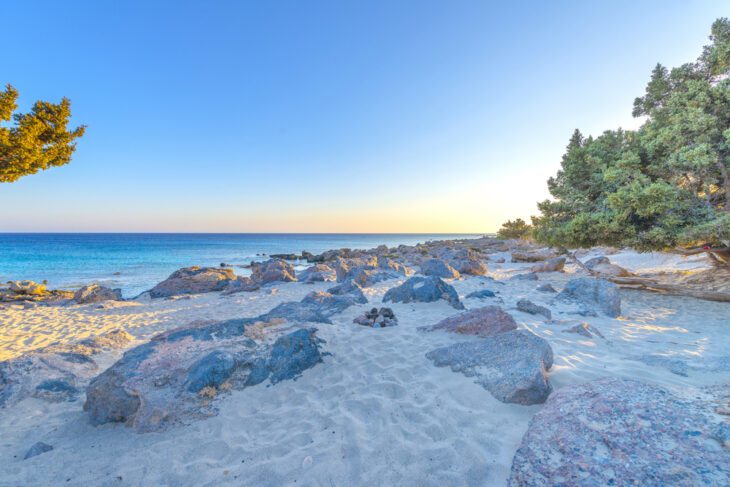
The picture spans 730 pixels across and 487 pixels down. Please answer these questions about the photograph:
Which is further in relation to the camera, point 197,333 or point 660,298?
point 660,298

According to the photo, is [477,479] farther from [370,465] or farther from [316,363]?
[316,363]

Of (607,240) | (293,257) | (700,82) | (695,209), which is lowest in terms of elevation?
(293,257)

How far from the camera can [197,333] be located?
6102 mm

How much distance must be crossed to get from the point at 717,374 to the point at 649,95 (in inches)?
489

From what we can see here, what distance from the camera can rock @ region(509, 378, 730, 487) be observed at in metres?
2.35

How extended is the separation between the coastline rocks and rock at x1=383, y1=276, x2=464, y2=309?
4472 mm

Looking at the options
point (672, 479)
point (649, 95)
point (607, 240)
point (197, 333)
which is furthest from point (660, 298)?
point (197, 333)

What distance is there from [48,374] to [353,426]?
5.68 metres

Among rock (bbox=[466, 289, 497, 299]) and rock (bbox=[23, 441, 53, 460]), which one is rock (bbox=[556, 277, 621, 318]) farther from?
rock (bbox=[23, 441, 53, 460])

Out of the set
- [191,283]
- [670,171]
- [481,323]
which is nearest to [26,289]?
[191,283]

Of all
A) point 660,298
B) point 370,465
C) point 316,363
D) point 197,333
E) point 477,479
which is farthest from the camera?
point 660,298

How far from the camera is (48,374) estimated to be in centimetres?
504

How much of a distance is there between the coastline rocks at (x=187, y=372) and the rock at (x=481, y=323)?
10.8ft

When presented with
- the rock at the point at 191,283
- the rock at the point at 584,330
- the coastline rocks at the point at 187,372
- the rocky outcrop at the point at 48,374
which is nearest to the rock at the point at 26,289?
the rock at the point at 191,283
